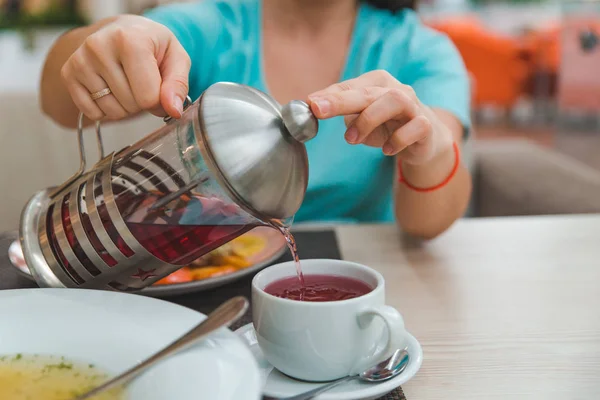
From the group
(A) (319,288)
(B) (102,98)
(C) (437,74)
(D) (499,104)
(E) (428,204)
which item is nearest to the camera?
(A) (319,288)

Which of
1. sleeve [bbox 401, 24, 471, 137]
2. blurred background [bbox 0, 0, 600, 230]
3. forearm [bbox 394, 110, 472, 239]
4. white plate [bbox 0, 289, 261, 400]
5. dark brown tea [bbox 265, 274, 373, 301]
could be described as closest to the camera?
white plate [bbox 0, 289, 261, 400]

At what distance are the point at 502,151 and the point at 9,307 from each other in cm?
134

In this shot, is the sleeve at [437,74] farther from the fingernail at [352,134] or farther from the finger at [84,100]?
the finger at [84,100]

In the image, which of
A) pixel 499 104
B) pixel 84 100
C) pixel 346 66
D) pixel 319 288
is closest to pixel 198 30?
pixel 346 66

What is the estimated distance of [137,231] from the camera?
54 centimetres

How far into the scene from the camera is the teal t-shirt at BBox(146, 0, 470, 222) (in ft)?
3.68

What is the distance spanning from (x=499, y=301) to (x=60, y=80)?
74cm

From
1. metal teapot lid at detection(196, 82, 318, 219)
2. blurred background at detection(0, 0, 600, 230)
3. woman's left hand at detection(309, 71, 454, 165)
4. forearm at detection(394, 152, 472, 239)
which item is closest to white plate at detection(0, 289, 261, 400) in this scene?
metal teapot lid at detection(196, 82, 318, 219)

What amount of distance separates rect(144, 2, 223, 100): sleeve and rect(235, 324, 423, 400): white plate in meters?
0.77

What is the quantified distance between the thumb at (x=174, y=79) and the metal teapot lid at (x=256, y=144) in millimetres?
78

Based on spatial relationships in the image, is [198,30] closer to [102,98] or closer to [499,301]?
[102,98]

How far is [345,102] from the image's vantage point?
58cm

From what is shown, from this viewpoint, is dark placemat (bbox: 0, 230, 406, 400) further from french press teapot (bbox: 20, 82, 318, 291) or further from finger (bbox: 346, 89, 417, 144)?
finger (bbox: 346, 89, 417, 144)

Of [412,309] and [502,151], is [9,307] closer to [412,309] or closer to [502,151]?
[412,309]
